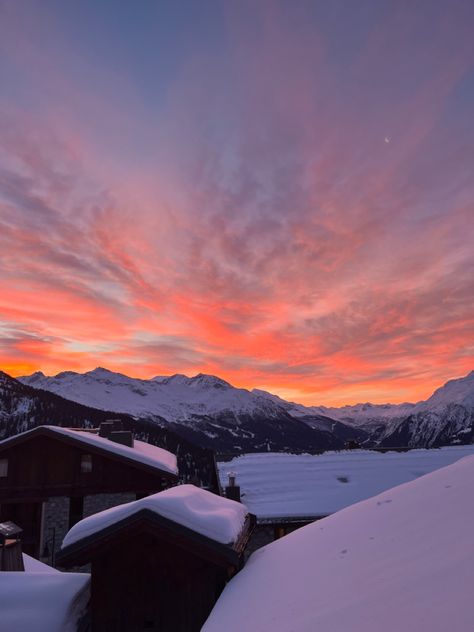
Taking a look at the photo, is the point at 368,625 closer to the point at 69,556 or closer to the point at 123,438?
the point at 69,556

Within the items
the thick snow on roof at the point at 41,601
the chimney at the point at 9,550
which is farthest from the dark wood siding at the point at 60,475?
the thick snow on roof at the point at 41,601

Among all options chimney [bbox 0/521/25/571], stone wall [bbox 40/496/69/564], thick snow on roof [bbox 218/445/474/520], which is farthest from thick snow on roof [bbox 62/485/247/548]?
thick snow on roof [bbox 218/445/474/520]

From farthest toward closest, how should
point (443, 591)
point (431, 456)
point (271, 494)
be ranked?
1. point (431, 456)
2. point (271, 494)
3. point (443, 591)

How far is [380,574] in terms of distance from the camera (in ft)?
11.7

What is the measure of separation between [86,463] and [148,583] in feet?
55.1

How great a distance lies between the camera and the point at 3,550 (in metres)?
11.5

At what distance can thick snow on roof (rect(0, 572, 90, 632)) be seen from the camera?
305 inches

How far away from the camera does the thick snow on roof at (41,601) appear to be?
305 inches

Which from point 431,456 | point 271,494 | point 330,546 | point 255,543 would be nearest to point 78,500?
point 255,543

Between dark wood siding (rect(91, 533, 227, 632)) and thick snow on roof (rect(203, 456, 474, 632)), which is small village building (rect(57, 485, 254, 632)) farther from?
thick snow on roof (rect(203, 456, 474, 632))

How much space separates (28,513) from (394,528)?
23117 mm

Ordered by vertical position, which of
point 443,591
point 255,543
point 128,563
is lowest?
point 255,543

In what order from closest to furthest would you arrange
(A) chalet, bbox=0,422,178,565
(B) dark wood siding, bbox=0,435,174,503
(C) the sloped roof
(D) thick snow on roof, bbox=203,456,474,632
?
(D) thick snow on roof, bbox=203,456,474,632 → (C) the sloped roof → (A) chalet, bbox=0,422,178,565 → (B) dark wood siding, bbox=0,435,174,503

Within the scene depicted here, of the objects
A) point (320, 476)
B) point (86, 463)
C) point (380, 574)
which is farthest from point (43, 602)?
point (320, 476)
